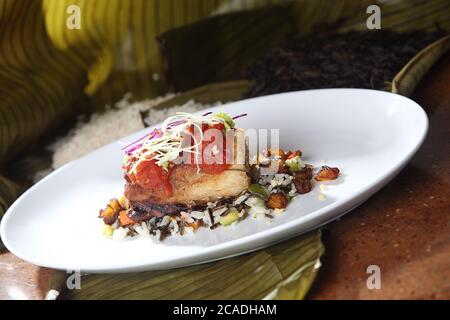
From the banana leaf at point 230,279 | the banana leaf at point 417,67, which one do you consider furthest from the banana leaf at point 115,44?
the banana leaf at point 230,279

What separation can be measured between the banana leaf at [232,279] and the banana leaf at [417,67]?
38.9 inches

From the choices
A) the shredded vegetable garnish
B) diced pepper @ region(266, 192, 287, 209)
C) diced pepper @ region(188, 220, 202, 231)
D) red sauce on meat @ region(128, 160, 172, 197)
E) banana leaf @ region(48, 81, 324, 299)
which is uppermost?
the shredded vegetable garnish

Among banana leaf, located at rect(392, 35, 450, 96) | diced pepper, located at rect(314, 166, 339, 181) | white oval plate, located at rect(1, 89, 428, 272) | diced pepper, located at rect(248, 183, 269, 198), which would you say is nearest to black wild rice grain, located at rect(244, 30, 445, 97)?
banana leaf, located at rect(392, 35, 450, 96)

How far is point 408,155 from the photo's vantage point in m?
1.93

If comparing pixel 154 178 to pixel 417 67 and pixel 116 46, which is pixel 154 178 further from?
pixel 116 46

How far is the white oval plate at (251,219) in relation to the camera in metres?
1.87

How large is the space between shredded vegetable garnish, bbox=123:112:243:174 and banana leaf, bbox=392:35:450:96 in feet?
2.79

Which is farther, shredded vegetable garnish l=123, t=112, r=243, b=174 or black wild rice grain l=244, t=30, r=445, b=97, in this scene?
black wild rice grain l=244, t=30, r=445, b=97

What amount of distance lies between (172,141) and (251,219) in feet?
1.21

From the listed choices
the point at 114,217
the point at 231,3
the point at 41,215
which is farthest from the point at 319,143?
the point at 231,3

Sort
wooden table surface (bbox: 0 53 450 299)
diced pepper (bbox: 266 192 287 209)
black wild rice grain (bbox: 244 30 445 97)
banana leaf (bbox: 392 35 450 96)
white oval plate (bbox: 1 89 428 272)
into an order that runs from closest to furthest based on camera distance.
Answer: wooden table surface (bbox: 0 53 450 299) → white oval plate (bbox: 1 89 428 272) → diced pepper (bbox: 266 192 287 209) → banana leaf (bbox: 392 35 450 96) → black wild rice grain (bbox: 244 30 445 97)

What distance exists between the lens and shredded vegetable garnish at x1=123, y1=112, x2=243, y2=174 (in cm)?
203

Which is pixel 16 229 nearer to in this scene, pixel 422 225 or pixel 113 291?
pixel 113 291

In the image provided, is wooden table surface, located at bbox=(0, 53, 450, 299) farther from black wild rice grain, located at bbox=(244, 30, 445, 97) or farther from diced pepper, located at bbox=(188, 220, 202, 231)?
black wild rice grain, located at bbox=(244, 30, 445, 97)
